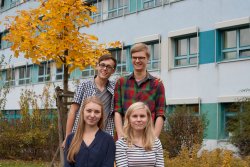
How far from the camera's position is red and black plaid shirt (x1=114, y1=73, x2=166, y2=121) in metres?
5.87

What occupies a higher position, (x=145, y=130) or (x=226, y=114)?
(x=145, y=130)

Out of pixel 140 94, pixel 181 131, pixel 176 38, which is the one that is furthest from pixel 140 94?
pixel 176 38

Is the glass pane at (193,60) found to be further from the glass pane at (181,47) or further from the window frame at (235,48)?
the window frame at (235,48)

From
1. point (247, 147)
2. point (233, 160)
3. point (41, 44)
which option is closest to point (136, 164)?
point (233, 160)

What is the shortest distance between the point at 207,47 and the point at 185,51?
1.74 meters

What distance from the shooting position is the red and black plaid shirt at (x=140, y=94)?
19.3ft

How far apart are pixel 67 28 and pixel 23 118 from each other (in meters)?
10.9

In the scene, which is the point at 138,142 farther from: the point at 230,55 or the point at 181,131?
the point at 230,55

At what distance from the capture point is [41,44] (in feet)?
34.4

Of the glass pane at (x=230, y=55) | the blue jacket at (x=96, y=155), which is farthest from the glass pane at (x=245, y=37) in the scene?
the blue jacket at (x=96, y=155)

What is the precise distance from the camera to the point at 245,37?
20422mm

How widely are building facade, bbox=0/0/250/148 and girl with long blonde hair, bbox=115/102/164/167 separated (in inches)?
521

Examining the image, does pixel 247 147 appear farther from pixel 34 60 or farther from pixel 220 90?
pixel 34 60

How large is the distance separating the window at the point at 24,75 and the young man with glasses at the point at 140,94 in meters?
32.0
